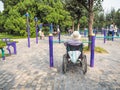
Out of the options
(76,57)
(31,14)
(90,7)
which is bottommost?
(76,57)

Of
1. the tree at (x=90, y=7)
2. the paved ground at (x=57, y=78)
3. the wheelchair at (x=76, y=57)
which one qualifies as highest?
the tree at (x=90, y=7)

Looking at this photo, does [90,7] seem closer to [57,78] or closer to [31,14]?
[57,78]

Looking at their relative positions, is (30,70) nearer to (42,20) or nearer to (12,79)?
(12,79)

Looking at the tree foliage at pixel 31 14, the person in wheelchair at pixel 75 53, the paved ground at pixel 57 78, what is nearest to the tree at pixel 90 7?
the paved ground at pixel 57 78

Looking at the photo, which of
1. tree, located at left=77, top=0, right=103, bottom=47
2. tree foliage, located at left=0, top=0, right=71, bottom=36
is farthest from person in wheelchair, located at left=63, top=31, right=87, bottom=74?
tree foliage, located at left=0, top=0, right=71, bottom=36

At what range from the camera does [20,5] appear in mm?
25547

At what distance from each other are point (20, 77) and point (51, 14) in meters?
20.4

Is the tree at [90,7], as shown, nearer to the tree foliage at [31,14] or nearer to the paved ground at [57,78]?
the paved ground at [57,78]

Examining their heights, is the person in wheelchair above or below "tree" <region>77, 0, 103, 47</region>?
below

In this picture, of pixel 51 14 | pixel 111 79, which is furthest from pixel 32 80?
pixel 51 14

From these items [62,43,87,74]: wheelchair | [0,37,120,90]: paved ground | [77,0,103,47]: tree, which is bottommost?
[0,37,120,90]: paved ground

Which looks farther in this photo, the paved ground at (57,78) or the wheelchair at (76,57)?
the wheelchair at (76,57)

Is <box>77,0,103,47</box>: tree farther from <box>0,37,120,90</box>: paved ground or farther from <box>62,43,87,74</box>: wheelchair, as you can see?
<box>62,43,87,74</box>: wheelchair

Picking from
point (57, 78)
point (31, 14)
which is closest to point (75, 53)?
point (57, 78)
